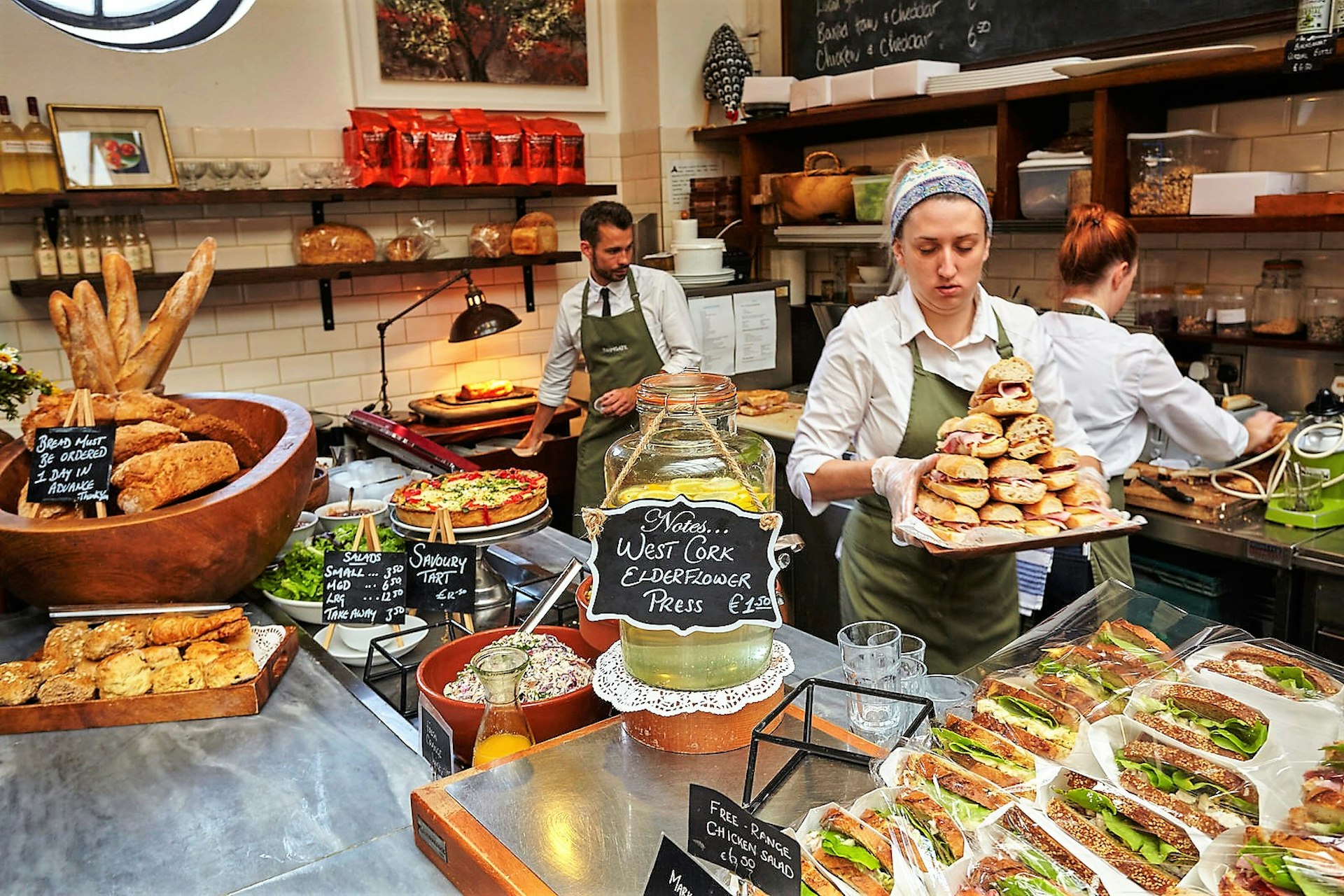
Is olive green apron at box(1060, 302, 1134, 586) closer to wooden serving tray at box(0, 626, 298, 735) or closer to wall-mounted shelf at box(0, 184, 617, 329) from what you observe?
wooden serving tray at box(0, 626, 298, 735)

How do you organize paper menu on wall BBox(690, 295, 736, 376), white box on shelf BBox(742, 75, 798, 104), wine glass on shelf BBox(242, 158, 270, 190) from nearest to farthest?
1. wine glass on shelf BBox(242, 158, 270, 190)
2. paper menu on wall BBox(690, 295, 736, 376)
3. white box on shelf BBox(742, 75, 798, 104)

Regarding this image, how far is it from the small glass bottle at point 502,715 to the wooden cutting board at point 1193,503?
96.1 inches

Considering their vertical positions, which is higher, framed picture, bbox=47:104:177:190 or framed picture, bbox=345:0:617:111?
framed picture, bbox=345:0:617:111

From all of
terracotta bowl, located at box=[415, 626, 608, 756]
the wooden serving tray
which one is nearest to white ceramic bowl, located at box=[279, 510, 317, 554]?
the wooden serving tray

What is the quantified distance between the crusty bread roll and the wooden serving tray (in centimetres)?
35

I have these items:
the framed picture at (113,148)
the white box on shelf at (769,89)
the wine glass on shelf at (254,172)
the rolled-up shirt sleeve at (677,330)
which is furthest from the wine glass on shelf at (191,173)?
the white box on shelf at (769,89)

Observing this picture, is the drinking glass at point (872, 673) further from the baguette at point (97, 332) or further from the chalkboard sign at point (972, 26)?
the chalkboard sign at point (972, 26)

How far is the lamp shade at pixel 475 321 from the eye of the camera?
14.6 feet

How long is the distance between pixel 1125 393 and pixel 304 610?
7.11 feet

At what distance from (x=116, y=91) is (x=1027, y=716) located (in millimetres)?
4550

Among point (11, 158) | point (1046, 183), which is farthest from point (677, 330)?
point (11, 158)

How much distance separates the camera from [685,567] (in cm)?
112

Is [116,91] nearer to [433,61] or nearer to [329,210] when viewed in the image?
[329,210]

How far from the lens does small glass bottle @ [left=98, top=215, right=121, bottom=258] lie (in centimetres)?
421
